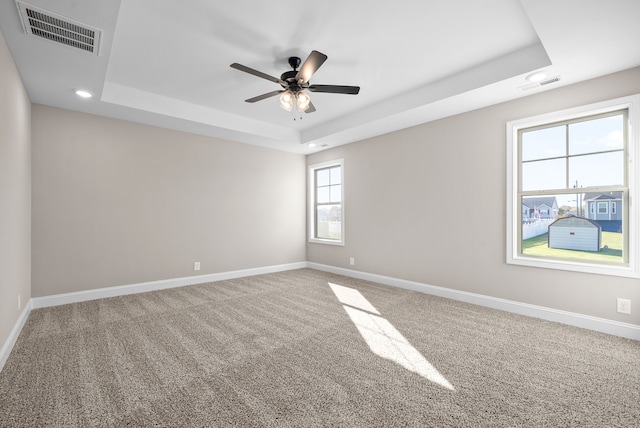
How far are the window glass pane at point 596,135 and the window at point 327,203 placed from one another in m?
3.36

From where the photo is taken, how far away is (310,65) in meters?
2.55

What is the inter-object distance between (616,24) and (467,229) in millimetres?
2339

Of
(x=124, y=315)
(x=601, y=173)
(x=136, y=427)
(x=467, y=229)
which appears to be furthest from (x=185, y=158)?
(x=601, y=173)

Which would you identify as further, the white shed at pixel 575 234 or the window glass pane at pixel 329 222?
the window glass pane at pixel 329 222

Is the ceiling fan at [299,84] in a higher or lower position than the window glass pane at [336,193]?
higher

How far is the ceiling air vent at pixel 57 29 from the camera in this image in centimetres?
199

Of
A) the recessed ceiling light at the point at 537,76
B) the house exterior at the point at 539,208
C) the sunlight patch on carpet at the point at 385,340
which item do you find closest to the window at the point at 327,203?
the sunlight patch on carpet at the point at 385,340

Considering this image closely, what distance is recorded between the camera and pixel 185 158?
466 cm

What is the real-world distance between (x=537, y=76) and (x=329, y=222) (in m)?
4.05

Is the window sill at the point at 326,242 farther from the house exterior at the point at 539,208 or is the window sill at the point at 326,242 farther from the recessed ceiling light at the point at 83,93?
the recessed ceiling light at the point at 83,93

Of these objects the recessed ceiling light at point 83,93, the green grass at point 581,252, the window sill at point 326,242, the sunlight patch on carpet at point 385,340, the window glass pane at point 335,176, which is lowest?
the sunlight patch on carpet at point 385,340

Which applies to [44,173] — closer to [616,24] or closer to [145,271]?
[145,271]

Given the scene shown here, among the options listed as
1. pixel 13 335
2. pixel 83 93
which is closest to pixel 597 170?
pixel 83 93

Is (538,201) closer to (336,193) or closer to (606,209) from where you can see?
(606,209)
